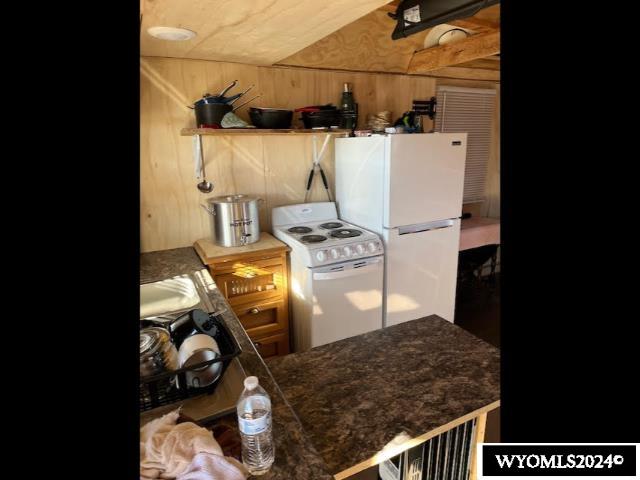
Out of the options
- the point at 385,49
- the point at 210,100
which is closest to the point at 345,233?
the point at 210,100

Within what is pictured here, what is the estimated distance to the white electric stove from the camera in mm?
2293

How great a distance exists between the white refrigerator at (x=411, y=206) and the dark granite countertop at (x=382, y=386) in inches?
49.9

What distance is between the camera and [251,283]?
7.73 feet

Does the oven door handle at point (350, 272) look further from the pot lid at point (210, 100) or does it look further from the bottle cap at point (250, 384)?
the bottle cap at point (250, 384)

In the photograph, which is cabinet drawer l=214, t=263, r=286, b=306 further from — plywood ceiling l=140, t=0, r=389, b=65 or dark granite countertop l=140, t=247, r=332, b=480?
plywood ceiling l=140, t=0, r=389, b=65

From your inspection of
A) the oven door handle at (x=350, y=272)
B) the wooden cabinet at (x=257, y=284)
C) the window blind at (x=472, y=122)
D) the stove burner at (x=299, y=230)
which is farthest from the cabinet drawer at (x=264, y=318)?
the window blind at (x=472, y=122)
